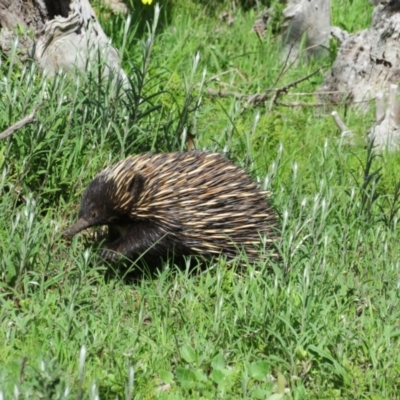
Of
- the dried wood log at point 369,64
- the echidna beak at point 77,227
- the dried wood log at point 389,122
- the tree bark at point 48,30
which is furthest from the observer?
the dried wood log at point 369,64

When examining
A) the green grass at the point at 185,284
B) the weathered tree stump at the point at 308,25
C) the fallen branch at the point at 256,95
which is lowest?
the green grass at the point at 185,284

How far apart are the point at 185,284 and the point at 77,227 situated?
2.62ft

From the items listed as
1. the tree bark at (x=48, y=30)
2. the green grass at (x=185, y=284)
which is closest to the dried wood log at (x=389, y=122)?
the green grass at (x=185, y=284)

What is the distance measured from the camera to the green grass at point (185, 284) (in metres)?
4.61

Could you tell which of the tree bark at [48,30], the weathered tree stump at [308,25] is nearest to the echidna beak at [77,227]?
the tree bark at [48,30]

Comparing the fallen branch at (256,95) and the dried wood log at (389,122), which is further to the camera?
the fallen branch at (256,95)

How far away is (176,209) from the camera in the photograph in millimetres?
5867

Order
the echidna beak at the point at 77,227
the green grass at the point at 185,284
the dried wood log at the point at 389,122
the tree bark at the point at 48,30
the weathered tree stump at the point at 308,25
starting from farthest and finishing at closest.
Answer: the weathered tree stump at the point at 308,25 < the dried wood log at the point at 389,122 < the tree bark at the point at 48,30 < the echidna beak at the point at 77,227 < the green grass at the point at 185,284

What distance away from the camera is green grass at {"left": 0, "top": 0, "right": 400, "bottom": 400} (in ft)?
15.1

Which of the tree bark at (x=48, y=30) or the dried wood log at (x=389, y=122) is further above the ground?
the tree bark at (x=48, y=30)

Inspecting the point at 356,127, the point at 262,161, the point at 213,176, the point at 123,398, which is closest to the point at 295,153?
the point at 262,161

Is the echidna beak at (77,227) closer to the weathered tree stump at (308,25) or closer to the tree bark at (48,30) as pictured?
the tree bark at (48,30)

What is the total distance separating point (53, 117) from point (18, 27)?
5.43ft

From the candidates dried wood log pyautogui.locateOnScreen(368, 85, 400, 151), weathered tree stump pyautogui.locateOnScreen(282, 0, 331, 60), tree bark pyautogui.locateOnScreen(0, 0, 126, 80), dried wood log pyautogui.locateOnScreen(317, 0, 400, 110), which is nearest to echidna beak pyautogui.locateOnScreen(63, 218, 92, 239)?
tree bark pyautogui.locateOnScreen(0, 0, 126, 80)
